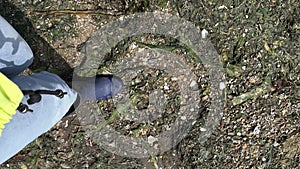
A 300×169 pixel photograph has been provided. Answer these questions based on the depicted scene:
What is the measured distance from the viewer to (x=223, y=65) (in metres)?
1.88

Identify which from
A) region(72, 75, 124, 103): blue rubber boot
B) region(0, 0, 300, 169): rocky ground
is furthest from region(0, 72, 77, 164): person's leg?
region(0, 0, 300, 169): rocky ground

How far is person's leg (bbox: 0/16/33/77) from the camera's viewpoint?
137 cm

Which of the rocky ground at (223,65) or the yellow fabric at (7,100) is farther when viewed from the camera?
the rocky ground at (223,65)

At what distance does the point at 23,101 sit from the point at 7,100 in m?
0.11

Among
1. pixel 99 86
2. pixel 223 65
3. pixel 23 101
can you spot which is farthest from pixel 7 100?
pixel 223 65

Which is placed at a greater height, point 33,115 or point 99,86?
point 33,115

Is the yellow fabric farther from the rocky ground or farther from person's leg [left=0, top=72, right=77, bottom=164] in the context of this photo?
the rocky ground

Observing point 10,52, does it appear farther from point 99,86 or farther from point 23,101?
point 99,86

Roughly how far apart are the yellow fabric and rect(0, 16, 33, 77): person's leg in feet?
0.46

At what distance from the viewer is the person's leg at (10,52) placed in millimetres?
1368

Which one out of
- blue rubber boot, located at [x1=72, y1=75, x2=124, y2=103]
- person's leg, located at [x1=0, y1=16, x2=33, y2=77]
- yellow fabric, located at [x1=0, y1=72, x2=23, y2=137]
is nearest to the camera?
yellow fabric, located at [x1=0, y1=72, x2=23, y2=137]

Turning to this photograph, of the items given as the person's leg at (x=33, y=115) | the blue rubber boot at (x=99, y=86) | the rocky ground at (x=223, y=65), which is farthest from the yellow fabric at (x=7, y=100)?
the rocky ground at (x=223, y=65)

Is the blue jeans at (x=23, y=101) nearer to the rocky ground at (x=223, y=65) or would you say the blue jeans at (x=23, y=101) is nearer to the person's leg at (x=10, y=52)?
the person's leg at (x=10, y=52)

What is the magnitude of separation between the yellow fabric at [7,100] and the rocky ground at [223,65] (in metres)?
0.66
